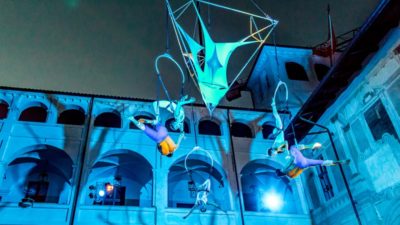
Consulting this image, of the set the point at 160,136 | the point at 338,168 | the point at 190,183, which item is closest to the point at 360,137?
the point at 338,168

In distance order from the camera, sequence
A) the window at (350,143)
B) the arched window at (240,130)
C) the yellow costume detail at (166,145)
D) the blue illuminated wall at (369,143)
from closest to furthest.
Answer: the yellow costume detail at (166,145), the blue illuminated wall at (369,143), the window at (350,143), the arched window at (240,130)

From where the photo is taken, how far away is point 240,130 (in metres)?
20.5

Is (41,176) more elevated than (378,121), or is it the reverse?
(41,176)

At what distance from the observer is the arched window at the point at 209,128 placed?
65.4 feet

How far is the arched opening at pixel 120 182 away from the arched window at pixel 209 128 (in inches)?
165

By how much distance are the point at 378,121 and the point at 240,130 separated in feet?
29.3

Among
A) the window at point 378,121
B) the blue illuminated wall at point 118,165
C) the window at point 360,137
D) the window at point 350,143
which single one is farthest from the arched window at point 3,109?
the window at point 378,121

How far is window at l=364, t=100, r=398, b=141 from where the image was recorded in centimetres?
1242

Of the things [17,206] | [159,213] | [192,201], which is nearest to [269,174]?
[192,201]

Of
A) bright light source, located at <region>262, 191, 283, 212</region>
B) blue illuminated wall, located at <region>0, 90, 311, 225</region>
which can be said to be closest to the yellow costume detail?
blue illuminated wall, located at <region>0, 90, 311, 225</region>

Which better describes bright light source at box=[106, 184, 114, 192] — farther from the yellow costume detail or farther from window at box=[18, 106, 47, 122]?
the yellow costume detail

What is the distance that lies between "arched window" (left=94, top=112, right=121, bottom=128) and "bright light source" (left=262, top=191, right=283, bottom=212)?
1018 cm

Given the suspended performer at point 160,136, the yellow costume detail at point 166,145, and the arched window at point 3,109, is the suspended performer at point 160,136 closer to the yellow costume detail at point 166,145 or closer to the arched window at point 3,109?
the yellow costume detail at point 166,145

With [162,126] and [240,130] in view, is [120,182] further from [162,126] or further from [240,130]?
[162,126]
